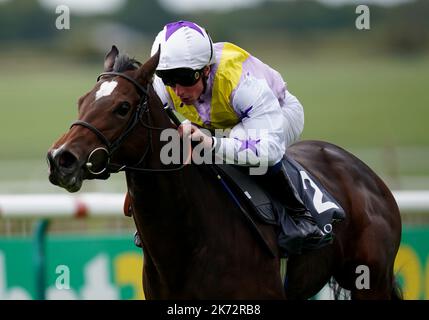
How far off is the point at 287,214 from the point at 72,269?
2550 millimetres

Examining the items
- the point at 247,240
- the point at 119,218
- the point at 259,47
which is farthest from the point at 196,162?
the point at 259,47

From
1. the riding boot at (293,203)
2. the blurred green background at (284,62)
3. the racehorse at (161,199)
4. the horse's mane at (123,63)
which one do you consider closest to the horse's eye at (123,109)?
the racehorse at (161,199)

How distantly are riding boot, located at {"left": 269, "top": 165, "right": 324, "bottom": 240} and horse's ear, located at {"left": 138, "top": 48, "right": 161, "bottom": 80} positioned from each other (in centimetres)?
86

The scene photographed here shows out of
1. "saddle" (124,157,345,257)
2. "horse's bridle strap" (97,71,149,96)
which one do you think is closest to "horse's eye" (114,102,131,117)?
"horse's bridle strap" (97,71,149,96)

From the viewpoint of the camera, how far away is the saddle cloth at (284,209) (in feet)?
14.1

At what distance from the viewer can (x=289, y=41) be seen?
5097cm

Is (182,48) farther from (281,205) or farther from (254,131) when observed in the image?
(281,205)

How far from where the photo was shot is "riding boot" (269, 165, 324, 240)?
438 centimetres

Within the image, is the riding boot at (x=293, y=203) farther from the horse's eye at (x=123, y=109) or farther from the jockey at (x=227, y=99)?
the horse's eye at (x=123, y=109)

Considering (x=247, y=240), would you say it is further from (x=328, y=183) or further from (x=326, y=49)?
(x=326, y=49)

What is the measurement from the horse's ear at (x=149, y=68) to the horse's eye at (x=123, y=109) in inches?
6.6

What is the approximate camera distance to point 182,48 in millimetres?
4094

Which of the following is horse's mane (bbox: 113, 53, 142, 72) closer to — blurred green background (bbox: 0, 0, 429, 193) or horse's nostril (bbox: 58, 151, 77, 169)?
horse's nostril (bbox: 58, 151, 77, 169)

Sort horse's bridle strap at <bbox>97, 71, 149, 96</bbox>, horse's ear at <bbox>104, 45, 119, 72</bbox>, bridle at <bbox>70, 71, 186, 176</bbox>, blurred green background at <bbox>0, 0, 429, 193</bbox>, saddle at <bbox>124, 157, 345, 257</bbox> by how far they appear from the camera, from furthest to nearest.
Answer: blurred green background at <bbox>0, 0, 429, 193</bbox>
saddle at <bbox>124, 157, 345, 257</bbox>
horse's ear at <bbox>104, 45, 119, 72</bbox>
horse's bridle strap at <bbox>97, 71, 149, 96</bbox>
bridle at <bbox>70, 71, 186, 176</bbox>
